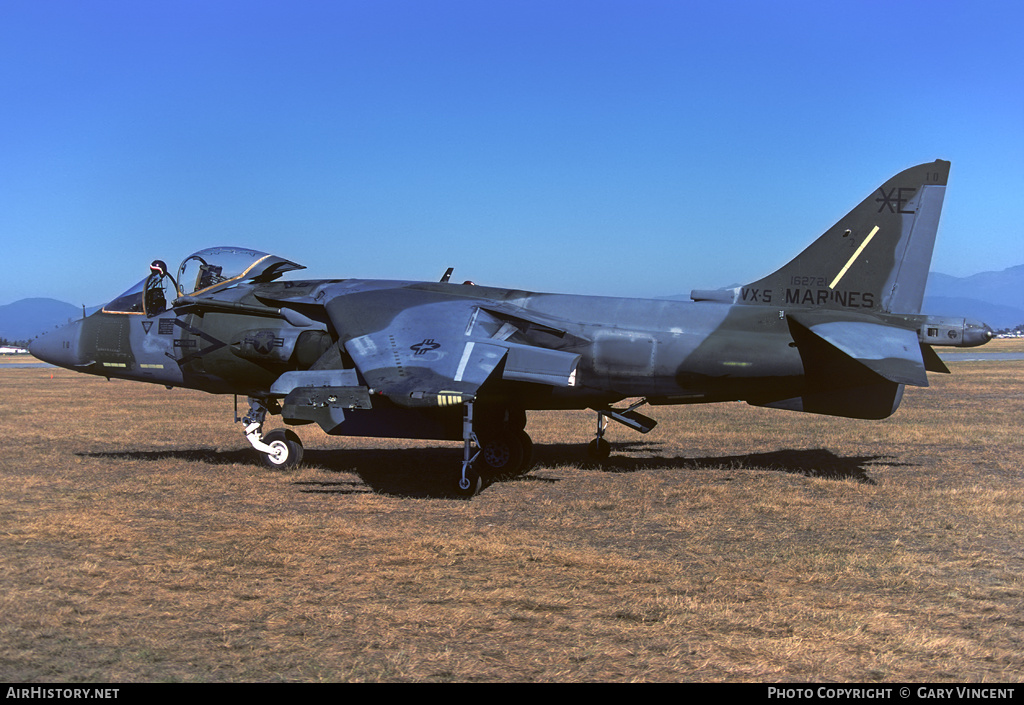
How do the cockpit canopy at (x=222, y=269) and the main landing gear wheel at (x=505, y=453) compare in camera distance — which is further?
the cockpit canopy at (x=222, y=269)

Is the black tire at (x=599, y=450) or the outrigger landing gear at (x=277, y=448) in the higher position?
the black tire at (x=599, y=450)

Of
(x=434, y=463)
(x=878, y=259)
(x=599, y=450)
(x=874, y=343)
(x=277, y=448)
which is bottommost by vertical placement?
(x=434, y=463)

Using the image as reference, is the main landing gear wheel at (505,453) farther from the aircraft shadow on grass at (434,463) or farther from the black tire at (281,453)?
the black tire at (281,453)

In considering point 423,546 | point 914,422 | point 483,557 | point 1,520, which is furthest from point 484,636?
point 914,422

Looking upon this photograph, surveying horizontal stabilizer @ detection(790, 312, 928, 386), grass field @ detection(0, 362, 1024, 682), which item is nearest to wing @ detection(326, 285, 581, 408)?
grass field @ detection(0, 362, 1024, 682)

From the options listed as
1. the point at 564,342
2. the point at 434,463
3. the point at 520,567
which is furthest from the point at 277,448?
the point at 520,567

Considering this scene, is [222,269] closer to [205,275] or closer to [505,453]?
[205,275]

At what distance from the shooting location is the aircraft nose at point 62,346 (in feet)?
54.1

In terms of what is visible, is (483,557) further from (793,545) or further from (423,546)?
(793,545)

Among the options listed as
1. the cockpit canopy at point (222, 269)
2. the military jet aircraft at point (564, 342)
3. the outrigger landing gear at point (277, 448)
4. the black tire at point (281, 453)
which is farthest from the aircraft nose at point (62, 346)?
the black tire at point (281, 453)

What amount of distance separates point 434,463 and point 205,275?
562 centimetres

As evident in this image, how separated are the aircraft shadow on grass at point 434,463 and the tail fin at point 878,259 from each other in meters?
3.10

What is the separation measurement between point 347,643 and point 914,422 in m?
20.9

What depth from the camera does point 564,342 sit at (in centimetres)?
1391
